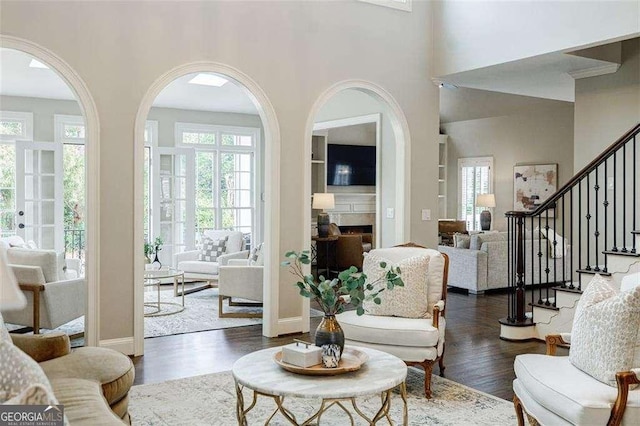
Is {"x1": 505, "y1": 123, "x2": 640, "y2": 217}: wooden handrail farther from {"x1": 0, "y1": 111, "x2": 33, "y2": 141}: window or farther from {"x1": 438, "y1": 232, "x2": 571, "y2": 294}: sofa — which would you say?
{"x1": 0, "y1": 111, "x2": 33, "y2": 141}: window

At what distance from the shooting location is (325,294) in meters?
3.31

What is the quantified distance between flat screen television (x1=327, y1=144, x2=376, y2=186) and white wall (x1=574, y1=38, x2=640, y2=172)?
5299 millimetres

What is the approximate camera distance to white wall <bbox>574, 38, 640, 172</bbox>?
6.63 m

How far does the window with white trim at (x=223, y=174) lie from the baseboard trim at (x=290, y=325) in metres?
4.57

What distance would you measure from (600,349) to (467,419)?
1.02 metres

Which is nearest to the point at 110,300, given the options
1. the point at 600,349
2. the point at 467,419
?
the point at 467,419

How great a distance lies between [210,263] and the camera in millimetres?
8242

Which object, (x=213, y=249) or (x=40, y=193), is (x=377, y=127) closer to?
(x=213, y=249)

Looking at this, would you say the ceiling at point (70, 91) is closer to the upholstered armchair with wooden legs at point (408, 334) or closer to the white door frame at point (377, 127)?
the white door frame at point (377, 127)

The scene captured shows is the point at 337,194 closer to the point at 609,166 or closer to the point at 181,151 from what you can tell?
the point at 181,151

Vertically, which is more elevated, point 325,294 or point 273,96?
point 273,96

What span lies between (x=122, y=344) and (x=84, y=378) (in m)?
2.15

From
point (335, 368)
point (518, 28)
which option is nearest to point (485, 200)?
point (518, 28)

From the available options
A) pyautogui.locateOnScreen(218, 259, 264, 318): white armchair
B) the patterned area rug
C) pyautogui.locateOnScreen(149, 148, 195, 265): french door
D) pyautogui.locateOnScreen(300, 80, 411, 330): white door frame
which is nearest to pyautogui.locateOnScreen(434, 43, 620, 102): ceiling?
pyautogui.locateOnScreen(300, 80, 411, 330): white door frame
